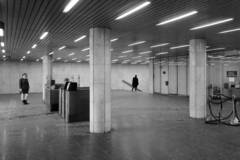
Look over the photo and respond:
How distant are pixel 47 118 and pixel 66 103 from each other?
1.52 metres

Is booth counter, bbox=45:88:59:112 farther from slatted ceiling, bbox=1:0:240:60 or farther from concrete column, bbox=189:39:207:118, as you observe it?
concrete column, bbox=189:39:207:118

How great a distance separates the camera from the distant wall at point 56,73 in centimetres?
2752

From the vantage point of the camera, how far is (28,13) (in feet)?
22.7

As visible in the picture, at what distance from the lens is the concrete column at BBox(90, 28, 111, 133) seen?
8.16m

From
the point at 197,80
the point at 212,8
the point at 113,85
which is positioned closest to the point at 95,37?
the point at 212,8

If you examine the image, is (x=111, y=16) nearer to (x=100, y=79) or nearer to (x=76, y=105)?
(x=100, y=79)

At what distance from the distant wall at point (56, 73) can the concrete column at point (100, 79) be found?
49.1 ft

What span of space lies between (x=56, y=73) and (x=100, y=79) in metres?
24.1

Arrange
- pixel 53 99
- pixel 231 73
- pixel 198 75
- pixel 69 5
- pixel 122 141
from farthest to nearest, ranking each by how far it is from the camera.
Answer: pixel 231 73, pixel 53 99, pixel 198 75, pixel 122 141, pixel 69 5

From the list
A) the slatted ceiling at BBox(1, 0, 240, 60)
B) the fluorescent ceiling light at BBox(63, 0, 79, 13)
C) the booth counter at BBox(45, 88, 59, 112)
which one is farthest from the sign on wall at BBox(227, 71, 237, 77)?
the fluorescent ceiling light at BBox(63, 0, 79, 13)

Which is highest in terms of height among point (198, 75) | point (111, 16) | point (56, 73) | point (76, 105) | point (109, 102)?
point (111, 16)

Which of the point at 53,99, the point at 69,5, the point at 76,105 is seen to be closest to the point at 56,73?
the point at 53,99

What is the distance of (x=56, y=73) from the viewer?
101 feet

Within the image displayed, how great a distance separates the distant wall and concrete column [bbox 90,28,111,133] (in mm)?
14960
